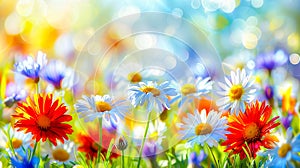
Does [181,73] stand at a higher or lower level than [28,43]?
lower

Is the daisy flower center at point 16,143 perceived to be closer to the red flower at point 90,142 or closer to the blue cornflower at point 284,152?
the red flower at point 90,142

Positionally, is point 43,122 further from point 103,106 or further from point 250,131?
point 250,131

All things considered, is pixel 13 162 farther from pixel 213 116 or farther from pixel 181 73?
pixel 181 73

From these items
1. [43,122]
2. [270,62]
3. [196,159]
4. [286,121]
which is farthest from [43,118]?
[270,62]

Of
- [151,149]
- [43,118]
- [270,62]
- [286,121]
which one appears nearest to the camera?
[43,118]

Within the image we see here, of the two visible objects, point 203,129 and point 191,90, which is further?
point 191,90

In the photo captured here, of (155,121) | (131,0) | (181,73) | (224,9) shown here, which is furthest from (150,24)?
(155,121)
